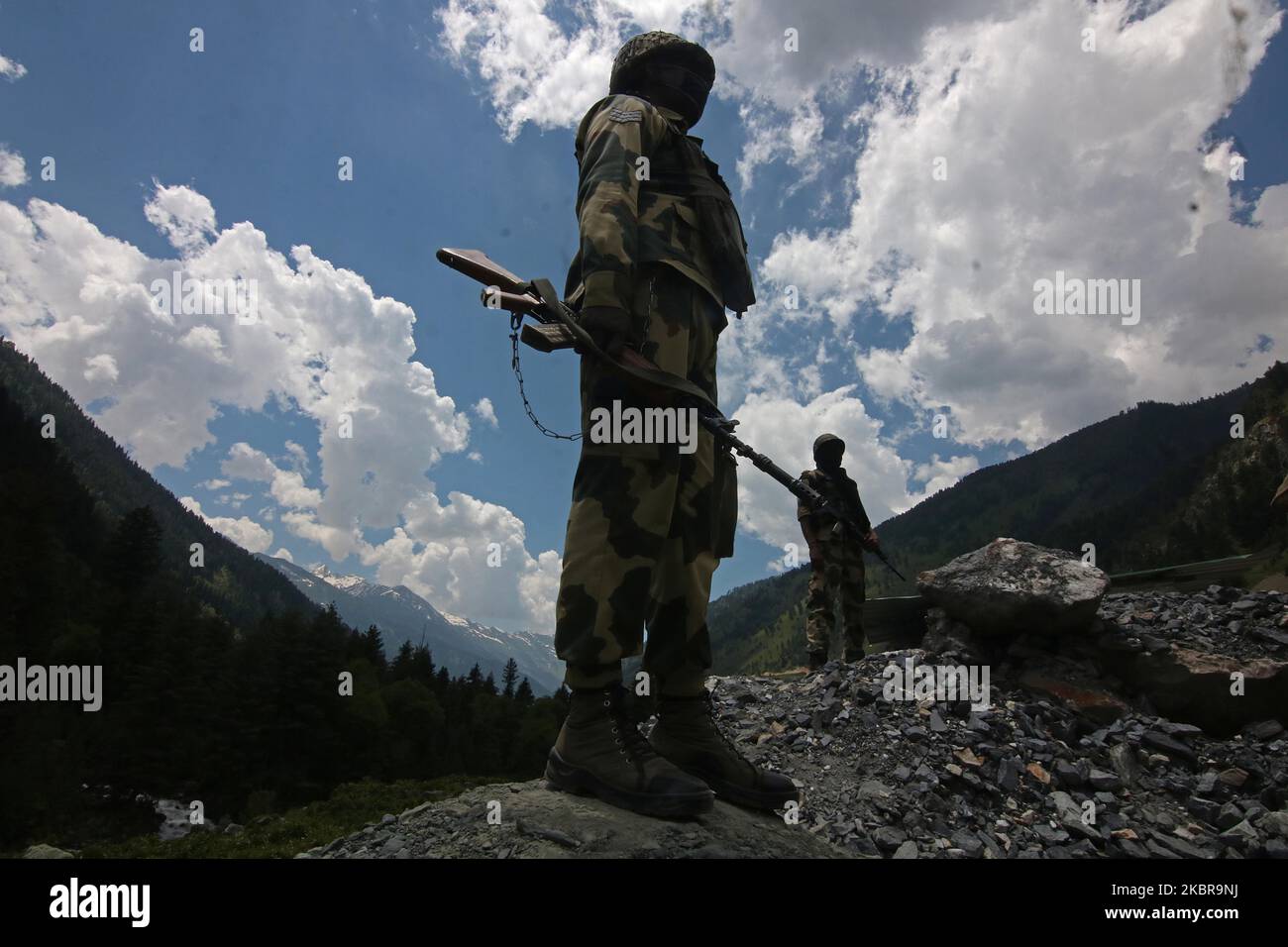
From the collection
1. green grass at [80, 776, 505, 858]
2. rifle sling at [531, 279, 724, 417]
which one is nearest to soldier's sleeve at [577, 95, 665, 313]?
rifle sling at [531, 279, 724, 417]

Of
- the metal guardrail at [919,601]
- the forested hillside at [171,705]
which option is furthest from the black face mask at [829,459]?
the forested hillside at [171,705]

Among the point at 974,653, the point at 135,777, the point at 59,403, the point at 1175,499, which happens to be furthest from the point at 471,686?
the point at 59,403

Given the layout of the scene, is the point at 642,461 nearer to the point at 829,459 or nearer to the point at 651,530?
the point at 651,530

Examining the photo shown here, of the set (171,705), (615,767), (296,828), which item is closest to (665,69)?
(615,767)

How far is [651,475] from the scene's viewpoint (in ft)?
11.4

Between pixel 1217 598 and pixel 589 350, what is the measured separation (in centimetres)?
1183

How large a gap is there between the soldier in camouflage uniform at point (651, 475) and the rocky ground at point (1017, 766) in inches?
12.2

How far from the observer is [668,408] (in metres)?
3.60

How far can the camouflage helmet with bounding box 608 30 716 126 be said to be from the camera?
4320 millimetres

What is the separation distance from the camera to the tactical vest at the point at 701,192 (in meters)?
4.09

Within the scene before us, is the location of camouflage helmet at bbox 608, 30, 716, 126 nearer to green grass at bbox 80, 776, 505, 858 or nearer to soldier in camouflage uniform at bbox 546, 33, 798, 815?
soldier in camouflage uniform at bbox 546, 33, 798, 815

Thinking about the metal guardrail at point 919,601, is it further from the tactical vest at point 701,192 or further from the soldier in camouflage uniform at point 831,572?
the tactical vest at point 701,192

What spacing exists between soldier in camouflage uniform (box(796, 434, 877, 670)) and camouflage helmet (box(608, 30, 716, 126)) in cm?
861
